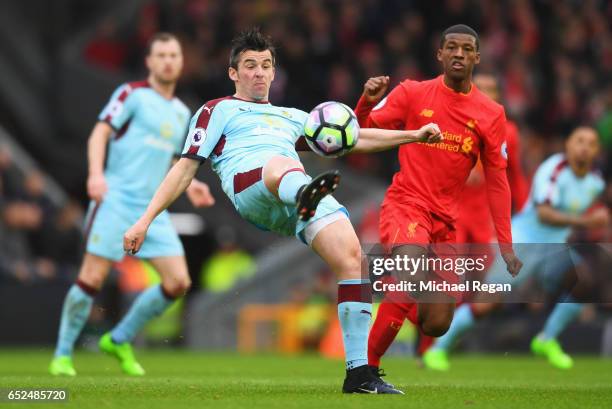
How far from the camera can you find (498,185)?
353 inches

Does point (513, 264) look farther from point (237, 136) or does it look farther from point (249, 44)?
point (249, 44)

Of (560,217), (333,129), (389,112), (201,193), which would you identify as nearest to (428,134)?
(333,129)

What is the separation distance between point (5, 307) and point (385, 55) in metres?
6.79

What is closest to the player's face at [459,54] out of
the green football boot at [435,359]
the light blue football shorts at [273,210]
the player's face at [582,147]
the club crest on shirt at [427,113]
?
the club crest on shirt at [427,113]

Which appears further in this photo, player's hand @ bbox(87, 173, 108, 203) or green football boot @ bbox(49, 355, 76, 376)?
green football boot @ bbox(49, 355, 76, 376)

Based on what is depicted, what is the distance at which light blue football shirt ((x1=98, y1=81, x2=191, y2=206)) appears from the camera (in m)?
11.3

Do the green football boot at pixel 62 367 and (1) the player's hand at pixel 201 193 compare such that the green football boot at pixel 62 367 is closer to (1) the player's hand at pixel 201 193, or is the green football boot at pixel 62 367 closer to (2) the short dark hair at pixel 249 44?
(1) the player's hand at pixel 201 193

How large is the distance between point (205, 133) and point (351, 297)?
1.35 metres

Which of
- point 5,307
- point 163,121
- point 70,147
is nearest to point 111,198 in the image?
point 163,121

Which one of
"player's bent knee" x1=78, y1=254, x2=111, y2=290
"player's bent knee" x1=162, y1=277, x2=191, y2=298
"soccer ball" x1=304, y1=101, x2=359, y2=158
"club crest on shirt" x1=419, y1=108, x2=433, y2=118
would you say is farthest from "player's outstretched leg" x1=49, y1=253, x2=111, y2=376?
"soccer ball" x1=304, y1=101, x2=359, y2=158

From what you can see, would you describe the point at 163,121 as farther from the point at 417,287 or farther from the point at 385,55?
the point at 385,55

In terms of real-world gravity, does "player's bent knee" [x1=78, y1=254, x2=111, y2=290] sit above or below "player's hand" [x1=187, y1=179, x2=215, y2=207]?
below

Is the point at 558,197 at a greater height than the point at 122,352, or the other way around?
the point at 558,197

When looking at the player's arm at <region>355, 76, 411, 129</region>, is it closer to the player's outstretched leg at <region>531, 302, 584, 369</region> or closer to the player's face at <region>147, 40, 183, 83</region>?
the player's face at <region>147, 40, 183, 83</region>
